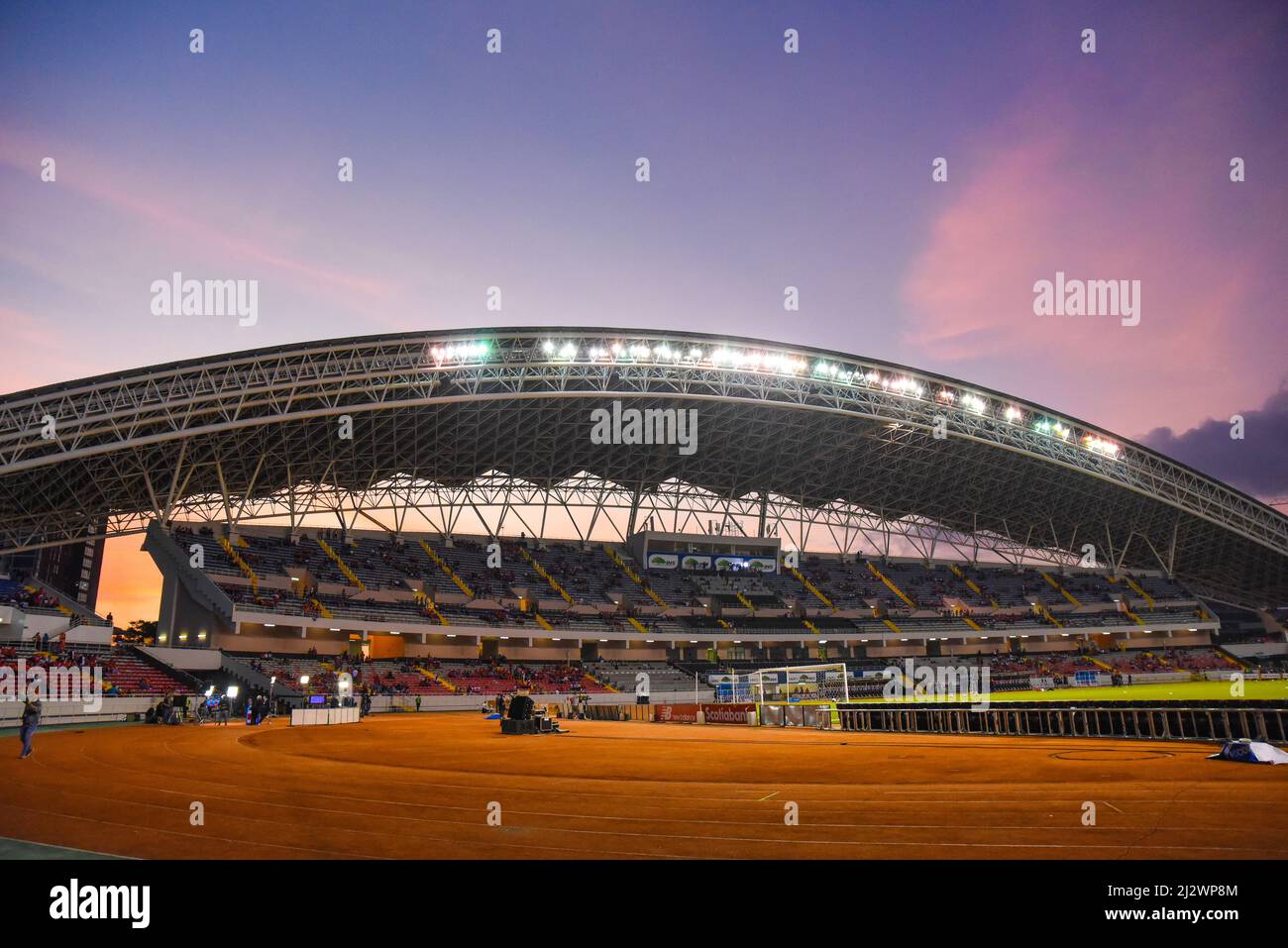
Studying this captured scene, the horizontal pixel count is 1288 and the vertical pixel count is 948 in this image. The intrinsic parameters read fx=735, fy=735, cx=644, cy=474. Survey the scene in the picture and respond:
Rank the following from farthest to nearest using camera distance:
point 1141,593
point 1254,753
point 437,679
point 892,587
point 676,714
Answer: point 1141,593, point 892,587, point 437,679, point 676,714, point 1254,753

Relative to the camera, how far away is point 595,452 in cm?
6200

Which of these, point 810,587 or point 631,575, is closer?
point 631,575

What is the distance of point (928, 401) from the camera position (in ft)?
179

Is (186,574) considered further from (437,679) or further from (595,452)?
(595,452)

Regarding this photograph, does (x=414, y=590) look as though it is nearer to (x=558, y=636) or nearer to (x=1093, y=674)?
(x=558, y=636)

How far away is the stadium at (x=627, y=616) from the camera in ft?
34.5

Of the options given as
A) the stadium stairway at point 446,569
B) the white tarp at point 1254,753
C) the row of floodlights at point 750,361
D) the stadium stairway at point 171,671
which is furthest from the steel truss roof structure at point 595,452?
the white tarp at point 1254,753

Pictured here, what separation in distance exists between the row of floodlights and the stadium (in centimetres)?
27

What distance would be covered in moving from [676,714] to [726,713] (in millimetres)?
3857

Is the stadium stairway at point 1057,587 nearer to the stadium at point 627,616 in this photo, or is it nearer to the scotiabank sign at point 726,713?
the stadium at point 627,616

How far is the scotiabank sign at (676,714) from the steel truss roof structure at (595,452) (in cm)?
1919

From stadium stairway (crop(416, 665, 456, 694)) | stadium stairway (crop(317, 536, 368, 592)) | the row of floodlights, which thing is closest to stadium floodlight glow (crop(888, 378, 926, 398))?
the row of floodlights

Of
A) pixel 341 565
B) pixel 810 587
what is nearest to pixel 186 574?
pixel 341 565
